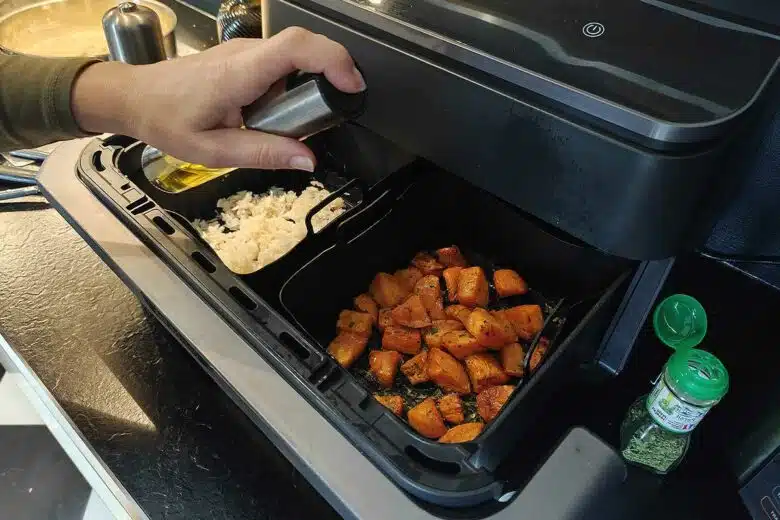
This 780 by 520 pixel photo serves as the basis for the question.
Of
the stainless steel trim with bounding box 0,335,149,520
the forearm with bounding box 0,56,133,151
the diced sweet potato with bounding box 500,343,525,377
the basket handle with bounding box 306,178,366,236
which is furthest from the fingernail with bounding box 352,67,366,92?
the stainless steel trim with bounding box 0,335,149,520

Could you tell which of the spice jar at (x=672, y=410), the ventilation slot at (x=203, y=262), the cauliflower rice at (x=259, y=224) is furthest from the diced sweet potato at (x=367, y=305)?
the spice jar at (x=672, y=410)

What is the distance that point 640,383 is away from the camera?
736mm

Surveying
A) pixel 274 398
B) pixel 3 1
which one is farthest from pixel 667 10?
pixel 3 1

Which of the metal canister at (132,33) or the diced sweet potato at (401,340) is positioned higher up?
the metal canister at (132,33)

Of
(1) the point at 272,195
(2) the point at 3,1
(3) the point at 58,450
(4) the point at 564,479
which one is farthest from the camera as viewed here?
(2) the point at 3,1

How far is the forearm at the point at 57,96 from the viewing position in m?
0.68

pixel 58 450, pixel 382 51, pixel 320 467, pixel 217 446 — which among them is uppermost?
pixel 382 51

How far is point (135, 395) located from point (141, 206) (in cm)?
23

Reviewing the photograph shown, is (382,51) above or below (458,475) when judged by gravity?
above

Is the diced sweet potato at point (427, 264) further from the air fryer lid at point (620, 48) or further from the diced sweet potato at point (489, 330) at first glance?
the air fryer lid at point (620, 48)

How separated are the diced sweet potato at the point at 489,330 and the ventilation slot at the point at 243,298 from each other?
0.28 meters

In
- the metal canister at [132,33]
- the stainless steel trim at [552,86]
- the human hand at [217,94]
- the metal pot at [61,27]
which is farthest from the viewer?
the metal pot at [61,27]

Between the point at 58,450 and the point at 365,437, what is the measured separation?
2.94 feet

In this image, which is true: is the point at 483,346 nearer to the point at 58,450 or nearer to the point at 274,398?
the point at 274,398
